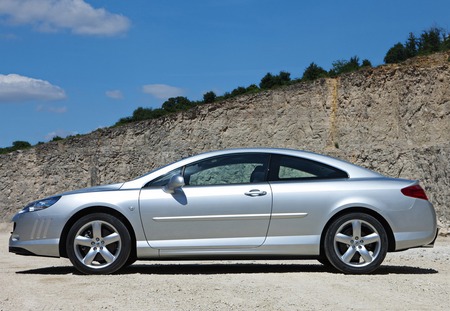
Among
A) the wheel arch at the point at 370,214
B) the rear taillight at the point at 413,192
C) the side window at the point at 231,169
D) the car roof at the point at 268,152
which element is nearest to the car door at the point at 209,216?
the side window at the point at 231,169

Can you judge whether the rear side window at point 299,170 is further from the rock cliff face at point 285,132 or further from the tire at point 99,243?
the rock cliff face at point 285,132

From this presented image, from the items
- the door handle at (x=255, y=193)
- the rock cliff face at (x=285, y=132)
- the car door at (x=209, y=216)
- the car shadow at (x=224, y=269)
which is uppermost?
the rock cliff face at (x=285, y=132)

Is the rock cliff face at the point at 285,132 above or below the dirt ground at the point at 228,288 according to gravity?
above

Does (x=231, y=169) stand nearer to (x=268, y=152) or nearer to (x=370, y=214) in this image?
(x=268, y=152)

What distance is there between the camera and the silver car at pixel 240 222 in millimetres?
8906

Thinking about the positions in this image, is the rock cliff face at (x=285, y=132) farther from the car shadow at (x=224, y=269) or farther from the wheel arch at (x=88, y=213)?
the wheel arch at (x=88, y=213)

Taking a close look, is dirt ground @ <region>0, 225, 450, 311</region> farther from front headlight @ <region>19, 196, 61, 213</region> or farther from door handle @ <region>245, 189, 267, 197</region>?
door handle @ <region>245, 189, 267, 197</region>

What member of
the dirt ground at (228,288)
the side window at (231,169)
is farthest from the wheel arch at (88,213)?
the side window at (231,169)

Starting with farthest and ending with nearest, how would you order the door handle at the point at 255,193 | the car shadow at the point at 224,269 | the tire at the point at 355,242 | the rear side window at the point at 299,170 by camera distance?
the car shadow at the point at 224,269 < the rear side window at the point at 299,170 < the door handle at the point at 255,193 < the tire at the point at 355,242

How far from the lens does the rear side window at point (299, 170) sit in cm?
923

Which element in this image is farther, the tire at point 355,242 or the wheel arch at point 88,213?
the wheel arch at point 88,213

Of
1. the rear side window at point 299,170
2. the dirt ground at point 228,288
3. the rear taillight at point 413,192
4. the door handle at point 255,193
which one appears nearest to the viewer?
the dirt ground at point 228,288

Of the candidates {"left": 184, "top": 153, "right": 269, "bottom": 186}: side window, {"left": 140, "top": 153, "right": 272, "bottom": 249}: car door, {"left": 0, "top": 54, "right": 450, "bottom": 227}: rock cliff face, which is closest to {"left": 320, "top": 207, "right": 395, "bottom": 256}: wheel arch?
{"left": 140, "top": 153, "right": 272, "bottom": 249}: car door

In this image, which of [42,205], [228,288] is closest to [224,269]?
[228,288]
